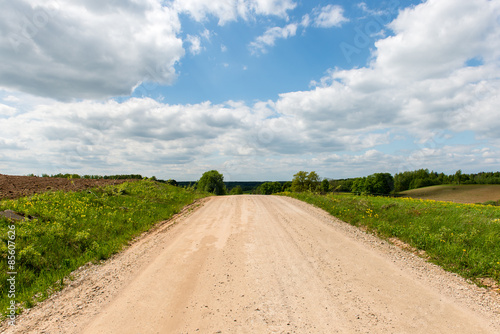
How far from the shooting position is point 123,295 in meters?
5.02

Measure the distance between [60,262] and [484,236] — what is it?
41.3 feet

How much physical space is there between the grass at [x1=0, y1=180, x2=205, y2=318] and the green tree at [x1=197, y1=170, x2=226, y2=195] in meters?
48.6

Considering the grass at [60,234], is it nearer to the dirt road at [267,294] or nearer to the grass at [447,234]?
the dirt road at [267,294]

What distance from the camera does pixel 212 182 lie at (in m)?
65.5

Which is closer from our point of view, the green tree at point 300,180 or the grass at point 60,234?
the grass at point 60,234

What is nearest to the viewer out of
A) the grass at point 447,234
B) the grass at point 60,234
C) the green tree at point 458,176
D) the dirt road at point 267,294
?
the dirt road at point 267,294

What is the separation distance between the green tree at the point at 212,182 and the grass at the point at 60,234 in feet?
159

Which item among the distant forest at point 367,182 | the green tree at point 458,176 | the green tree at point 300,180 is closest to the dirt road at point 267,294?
the distant forest at point 367,182

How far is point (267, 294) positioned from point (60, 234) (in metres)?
6.95

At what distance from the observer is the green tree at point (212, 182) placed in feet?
205

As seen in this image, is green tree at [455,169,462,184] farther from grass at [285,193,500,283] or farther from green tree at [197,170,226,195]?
grass at [285,193,500,283]

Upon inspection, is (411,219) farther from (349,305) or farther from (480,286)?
(349,305)

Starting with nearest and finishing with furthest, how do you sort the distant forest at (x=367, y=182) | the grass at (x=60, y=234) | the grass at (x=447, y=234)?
the grass at (x=60, y=234) < the grass at (x=447, y=234) < the distant forest at (x=367, y=182)

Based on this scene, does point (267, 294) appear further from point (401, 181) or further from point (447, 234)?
point (401, 181)
